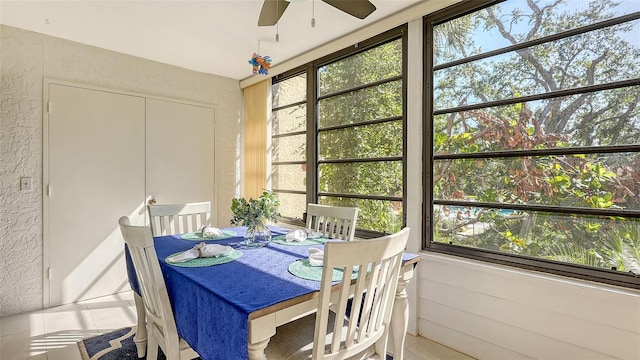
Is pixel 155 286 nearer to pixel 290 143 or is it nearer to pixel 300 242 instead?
pixel 300 242

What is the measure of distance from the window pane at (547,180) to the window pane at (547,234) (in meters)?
0.09

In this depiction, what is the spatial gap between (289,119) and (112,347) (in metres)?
2.66

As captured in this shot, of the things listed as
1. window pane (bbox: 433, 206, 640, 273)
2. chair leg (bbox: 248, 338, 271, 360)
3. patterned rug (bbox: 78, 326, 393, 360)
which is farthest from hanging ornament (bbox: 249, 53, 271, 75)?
patterned rug (bbox: 78, 326, 393, 360)

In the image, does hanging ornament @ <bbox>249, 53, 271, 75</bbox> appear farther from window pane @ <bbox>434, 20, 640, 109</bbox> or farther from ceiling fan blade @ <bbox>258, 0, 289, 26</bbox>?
window pane @ <bbox>434, 20, 640, 109</bbox>

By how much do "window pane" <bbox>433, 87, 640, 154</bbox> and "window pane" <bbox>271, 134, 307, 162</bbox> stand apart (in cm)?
158

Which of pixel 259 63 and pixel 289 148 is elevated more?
pixel 259 63

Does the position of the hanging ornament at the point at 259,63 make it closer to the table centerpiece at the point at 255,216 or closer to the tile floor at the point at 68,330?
the table centerpiece at the point at 255,216

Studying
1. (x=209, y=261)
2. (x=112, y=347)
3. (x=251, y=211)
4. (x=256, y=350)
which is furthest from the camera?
(x=112, y=347)

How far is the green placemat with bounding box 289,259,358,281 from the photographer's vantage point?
1422 millimetres

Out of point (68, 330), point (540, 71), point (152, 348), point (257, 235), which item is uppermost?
point (540, 71)

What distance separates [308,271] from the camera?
4.91 ft

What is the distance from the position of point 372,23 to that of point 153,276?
8.09ft

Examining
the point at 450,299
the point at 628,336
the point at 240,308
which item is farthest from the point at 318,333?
the point at 628,336

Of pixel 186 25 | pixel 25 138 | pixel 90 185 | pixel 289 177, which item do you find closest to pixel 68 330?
pixel 90 185
